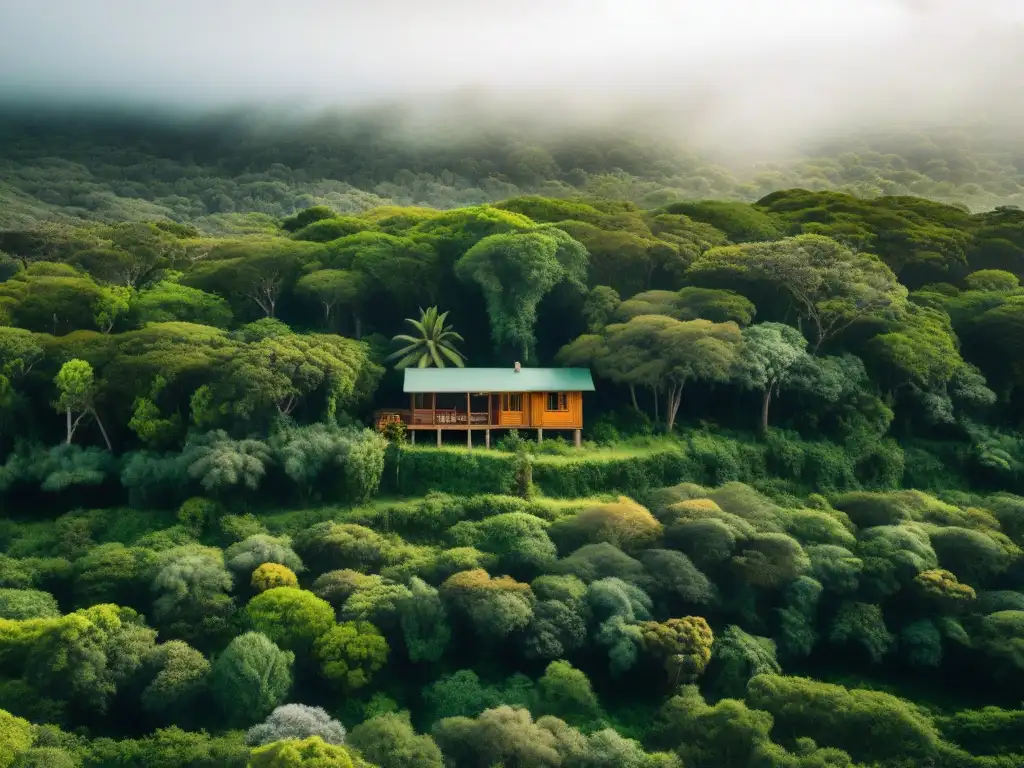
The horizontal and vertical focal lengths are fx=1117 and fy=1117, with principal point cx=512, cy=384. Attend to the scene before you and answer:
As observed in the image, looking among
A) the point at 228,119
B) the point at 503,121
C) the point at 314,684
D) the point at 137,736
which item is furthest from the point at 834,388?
the point at 228,119

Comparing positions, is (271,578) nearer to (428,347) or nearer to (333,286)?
(428,347)

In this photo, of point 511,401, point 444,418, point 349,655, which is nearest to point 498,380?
point 511,401

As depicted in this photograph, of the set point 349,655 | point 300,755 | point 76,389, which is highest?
point 76,389

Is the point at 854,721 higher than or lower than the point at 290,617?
lower

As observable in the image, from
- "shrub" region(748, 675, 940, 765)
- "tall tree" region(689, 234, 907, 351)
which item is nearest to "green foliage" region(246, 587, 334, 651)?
"shrub" region(748, 675, 940, 765)

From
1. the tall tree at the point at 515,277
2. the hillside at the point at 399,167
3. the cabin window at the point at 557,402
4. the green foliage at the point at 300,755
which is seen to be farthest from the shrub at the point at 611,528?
the hillside at the point at 399,167

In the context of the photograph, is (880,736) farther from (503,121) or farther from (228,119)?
(228,119)

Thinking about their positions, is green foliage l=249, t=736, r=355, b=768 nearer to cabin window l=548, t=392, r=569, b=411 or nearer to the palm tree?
cabin window l=548, t=392, r=569, b=411

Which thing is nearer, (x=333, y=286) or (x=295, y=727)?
(x=295, y=727)
